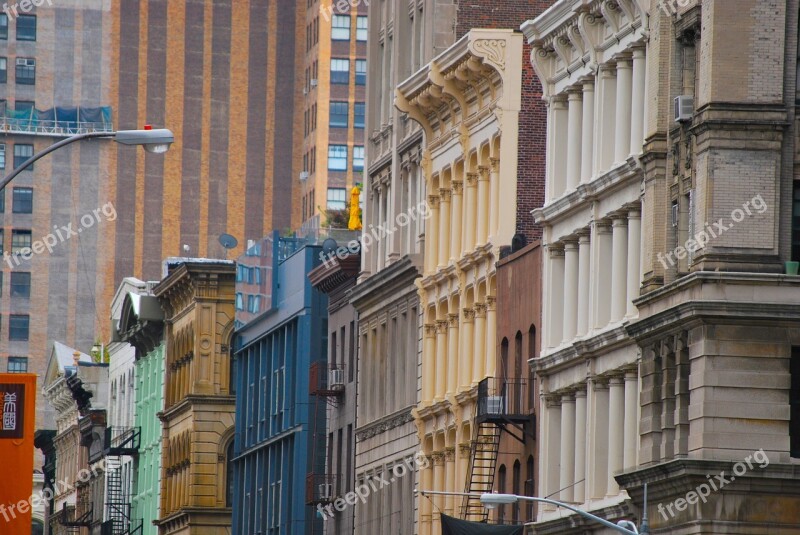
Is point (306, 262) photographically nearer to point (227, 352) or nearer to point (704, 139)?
point (227, 352)

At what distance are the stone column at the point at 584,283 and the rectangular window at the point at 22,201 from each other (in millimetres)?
134028

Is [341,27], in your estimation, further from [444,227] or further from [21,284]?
[444,227]

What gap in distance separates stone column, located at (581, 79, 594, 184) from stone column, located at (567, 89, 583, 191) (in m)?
0.57

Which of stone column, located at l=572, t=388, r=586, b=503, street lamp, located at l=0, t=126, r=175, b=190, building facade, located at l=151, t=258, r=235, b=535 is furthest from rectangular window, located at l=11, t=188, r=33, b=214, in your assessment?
street lamp, located at l=0, t=126, r=175, b=190

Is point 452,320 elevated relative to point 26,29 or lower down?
lower down

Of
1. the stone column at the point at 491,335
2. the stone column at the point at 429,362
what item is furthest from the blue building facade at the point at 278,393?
the stone column at the point at 491,335

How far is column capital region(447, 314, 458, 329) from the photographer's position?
62312mm

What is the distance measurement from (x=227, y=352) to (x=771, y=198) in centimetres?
5712

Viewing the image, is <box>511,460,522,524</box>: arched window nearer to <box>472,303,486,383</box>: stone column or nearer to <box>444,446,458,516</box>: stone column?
<box>472,303,486,383</box>: stone column

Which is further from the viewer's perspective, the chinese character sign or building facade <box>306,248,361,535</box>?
building facade <box>306,248,361,535</box>

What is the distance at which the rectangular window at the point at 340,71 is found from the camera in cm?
18175

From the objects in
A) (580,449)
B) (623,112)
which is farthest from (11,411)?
(623,112)

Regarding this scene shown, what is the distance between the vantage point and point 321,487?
76688 millimetres

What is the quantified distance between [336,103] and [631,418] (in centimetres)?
13702
